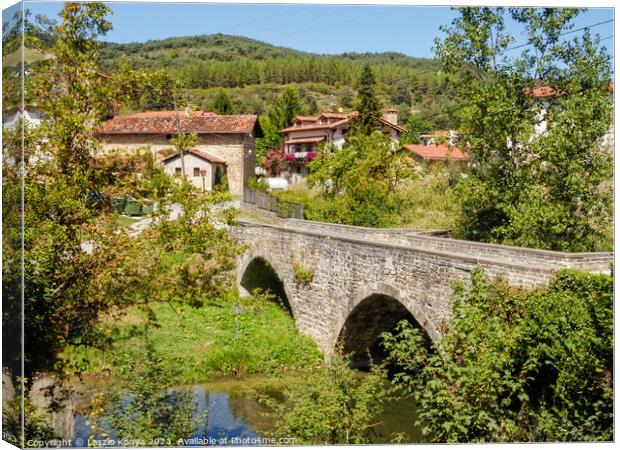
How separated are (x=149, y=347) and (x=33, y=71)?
4.23 meters

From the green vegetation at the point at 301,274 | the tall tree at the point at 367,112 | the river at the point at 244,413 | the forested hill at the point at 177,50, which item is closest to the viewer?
the forested hill at the point at 177,50

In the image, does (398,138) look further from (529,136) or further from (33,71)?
(33,71)

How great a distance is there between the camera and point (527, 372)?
26.7 ft

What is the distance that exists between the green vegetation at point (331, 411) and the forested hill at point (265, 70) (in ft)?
14.9

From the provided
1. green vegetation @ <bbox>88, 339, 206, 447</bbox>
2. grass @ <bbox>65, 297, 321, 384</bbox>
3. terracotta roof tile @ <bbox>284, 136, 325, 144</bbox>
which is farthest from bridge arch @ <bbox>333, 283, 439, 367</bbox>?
terracotta roof tile @ <bbox>284, 136, 325, 144</bbox>

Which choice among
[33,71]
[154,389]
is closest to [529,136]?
[154,389]

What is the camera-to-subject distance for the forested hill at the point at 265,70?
32.9 ft

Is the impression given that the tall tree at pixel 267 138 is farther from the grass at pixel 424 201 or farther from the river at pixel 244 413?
the river at pixel 244 413

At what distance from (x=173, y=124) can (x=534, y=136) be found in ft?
25.4

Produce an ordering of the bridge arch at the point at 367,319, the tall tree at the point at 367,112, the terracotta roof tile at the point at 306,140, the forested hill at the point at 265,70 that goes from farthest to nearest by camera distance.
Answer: the terracotta roof tile at the point at 306,140 → the tall tree at the point at 367,112 → the bridge arch at the point at 367,319 → the forested hill at the point at 265,70

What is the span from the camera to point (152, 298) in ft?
26.3

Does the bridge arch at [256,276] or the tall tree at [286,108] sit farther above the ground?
the tall tree at [286,108]

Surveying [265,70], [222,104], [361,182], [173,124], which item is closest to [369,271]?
[173,124]

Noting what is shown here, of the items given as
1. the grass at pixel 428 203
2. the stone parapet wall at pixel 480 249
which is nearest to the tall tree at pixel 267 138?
the stone parapet wall at pixel 480 249
